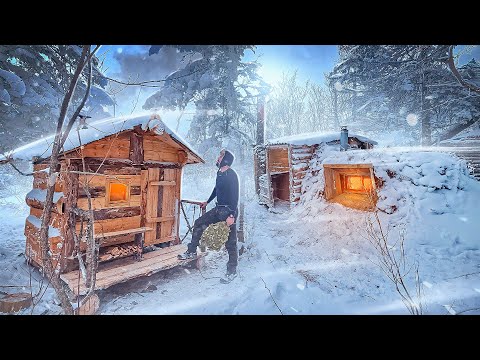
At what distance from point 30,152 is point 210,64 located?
10073 mm

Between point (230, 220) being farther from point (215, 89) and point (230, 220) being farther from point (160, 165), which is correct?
point (215, 89)

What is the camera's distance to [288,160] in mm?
10883

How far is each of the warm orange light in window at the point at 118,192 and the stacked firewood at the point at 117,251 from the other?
1139 millimetres

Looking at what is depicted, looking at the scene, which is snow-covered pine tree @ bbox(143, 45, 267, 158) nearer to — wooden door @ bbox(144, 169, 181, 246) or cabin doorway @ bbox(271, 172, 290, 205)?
cabin doorway @ bbox(271, 172, 290, 205)

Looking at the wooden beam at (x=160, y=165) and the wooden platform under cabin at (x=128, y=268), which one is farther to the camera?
the wooden beam at (x=160, y=165)

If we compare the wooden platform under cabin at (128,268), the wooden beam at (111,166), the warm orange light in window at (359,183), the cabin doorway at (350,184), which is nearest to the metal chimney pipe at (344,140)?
the cabin doorway at (350,184)

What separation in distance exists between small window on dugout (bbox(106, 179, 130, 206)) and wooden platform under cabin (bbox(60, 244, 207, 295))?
4.61ft

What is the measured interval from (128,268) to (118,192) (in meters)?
1.94

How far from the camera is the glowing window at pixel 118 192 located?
5.87 m

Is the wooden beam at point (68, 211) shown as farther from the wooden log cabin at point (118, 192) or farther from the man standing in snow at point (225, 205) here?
the man standing in snow at point (225, 205)
